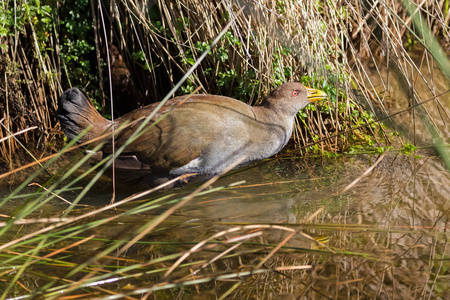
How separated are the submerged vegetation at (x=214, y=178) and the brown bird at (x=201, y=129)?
235 mm

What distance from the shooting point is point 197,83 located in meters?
4.85

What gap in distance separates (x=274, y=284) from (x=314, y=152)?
2203 millimetres

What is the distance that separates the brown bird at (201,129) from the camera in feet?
→ 13.0

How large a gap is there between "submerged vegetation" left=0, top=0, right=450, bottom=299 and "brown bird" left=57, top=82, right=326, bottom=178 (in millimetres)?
235

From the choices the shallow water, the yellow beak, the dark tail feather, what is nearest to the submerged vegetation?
the shallow water

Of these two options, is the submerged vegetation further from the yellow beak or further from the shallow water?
the yellow beak

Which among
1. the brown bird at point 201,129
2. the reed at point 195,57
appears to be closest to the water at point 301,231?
the brown bird at point 201,129

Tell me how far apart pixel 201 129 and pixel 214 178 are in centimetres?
162

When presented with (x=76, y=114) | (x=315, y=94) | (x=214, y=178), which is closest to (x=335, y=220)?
(x=214, y=178)

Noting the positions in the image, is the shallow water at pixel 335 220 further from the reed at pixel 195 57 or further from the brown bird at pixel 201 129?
the reed at pixel 195 57

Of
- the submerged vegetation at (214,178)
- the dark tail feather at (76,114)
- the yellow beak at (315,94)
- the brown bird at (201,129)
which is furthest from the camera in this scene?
the yellow beak at (315,94)

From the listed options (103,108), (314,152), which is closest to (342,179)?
(314,152)

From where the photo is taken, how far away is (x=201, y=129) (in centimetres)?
395

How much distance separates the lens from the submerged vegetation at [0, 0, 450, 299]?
8.13 ft
